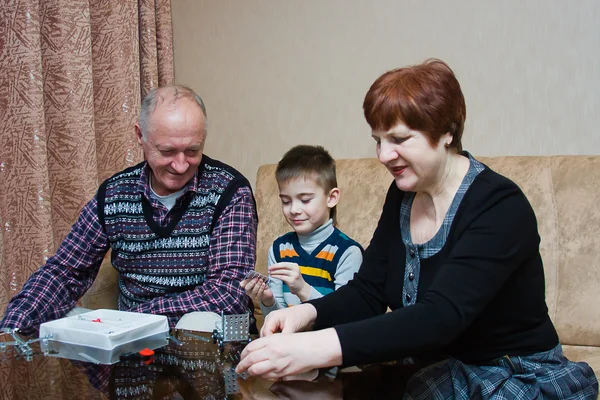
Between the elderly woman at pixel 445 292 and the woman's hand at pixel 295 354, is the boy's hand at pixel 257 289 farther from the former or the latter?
the woman's hand at pixel 295 354

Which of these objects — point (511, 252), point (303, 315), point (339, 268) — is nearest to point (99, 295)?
point (339, 268)

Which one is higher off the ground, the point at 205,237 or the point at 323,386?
the point at 205,237

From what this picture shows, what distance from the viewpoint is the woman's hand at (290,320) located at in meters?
1.22

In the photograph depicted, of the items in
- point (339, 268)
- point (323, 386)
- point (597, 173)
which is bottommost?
point (323, 386)

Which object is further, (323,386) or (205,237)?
(205,237)

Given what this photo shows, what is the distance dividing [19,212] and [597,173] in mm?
1841

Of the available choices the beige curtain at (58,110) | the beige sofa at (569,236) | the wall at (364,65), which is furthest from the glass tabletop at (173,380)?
the wall at (364,65)

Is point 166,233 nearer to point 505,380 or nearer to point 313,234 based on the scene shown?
point 313,234

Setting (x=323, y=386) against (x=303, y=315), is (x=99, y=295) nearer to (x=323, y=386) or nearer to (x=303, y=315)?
(x=303, y=315)

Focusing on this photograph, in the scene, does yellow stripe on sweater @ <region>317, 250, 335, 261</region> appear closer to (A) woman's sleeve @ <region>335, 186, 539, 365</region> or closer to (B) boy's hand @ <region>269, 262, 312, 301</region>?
(B) boy's hand @ <region>269, 262, 312, 301</region>

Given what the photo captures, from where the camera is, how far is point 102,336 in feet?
4.30

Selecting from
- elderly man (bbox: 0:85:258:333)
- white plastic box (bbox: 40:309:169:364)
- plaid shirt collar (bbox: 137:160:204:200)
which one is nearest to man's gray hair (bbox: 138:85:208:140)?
elderly man (bbox: 0:85:258:333)

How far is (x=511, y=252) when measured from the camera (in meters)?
1.13

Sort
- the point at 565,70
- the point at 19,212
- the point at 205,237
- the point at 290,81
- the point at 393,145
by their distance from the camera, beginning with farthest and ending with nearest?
the point at 290,81 < the point at 19,212 < the point at 565,70 < the point at 205,237 < the point at 393,145
